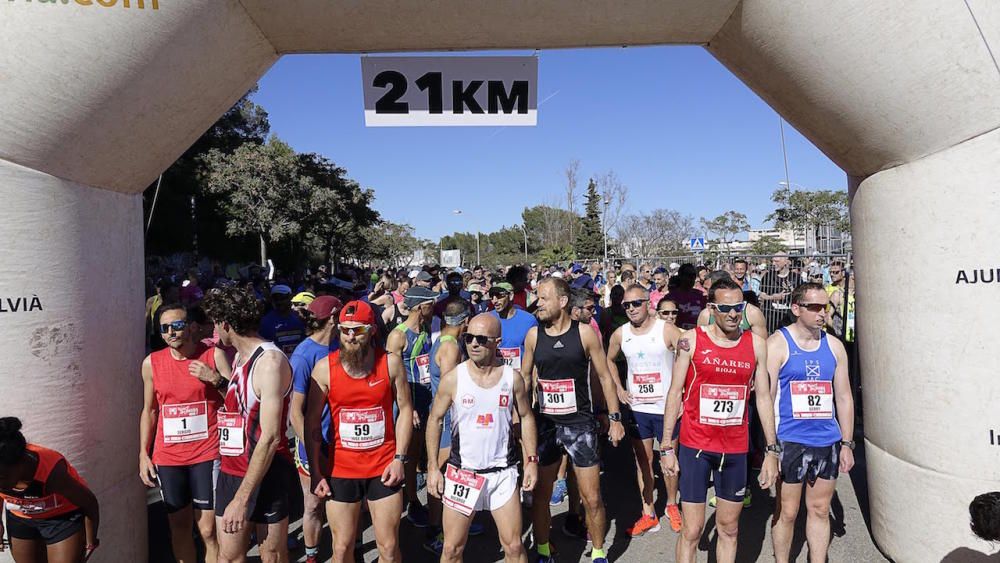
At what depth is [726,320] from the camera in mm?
3826

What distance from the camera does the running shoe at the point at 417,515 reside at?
5.08m

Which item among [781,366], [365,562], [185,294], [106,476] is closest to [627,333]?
[781,366]

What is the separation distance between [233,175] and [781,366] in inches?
939

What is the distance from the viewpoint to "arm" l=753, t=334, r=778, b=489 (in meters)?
3.73

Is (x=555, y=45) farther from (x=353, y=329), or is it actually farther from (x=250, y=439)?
(x=250, y=439)

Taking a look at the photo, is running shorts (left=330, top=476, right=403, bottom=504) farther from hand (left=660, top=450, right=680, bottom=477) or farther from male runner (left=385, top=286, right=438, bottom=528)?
hand (left=660, top=450, right=680, bottom=477)

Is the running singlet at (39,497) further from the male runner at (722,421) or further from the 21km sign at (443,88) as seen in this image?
the male runner at (722,421)

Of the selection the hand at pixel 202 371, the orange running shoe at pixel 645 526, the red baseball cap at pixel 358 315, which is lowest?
the orange running shoe at pixel 645 526

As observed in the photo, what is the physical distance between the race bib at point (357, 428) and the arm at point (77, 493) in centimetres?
128

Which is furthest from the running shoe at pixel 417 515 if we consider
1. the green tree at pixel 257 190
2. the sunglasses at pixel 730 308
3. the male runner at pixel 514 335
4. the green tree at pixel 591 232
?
the green tree at pixel 591 232

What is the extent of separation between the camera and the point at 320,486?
11.5 feet

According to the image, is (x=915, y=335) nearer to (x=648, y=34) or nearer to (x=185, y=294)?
(x=648, y=34)

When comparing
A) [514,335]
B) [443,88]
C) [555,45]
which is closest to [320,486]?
[514,335]

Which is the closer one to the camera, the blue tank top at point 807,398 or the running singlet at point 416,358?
the blue tank top at point 807,398
